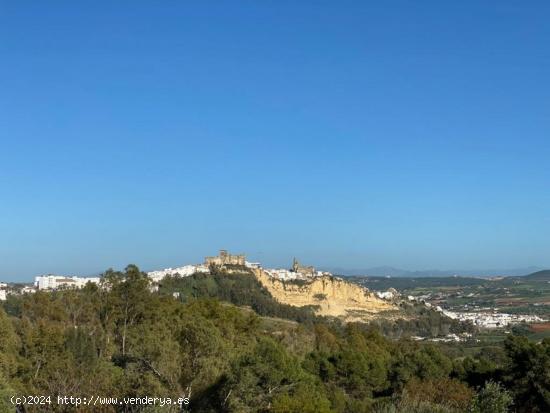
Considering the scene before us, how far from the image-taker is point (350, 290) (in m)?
112

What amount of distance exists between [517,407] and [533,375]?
6.27 feet

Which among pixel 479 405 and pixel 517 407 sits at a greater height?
pixel 479 405

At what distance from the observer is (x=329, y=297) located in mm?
108188

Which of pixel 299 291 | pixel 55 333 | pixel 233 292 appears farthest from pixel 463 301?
pixel 55 333

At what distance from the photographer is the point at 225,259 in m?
115

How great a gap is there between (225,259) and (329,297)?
21.9 meters

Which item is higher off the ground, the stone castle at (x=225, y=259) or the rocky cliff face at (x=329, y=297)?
the stone castle at (x=225, y=259)

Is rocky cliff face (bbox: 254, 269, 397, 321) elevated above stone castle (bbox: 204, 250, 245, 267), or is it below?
below

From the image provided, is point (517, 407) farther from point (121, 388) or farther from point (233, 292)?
point (233, 292)

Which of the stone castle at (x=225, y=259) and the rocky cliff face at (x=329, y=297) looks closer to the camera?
the rocky cliff face at (x=329, y=297)

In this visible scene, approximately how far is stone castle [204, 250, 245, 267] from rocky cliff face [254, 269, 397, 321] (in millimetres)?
8434

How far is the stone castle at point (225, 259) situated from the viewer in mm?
113500

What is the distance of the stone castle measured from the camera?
114 metres

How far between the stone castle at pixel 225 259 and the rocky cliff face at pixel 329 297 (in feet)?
27.7
